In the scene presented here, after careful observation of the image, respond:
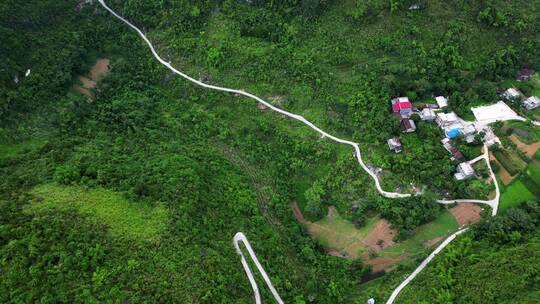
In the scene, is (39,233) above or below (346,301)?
above

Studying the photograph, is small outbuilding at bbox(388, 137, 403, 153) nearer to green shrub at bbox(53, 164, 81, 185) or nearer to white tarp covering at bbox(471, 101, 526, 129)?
white tarp covering at bbox(471, 101, 526, 129)

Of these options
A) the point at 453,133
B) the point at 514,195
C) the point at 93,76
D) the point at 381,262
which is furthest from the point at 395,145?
the point at 93,76

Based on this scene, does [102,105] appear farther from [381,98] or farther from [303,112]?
[381,98]

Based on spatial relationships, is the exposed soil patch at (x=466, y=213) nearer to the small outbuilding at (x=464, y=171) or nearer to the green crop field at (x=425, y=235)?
the green crop field at (x=425, y=235)

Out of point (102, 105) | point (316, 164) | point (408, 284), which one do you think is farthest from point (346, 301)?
point (102, 105)

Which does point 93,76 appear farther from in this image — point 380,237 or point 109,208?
point 380,237

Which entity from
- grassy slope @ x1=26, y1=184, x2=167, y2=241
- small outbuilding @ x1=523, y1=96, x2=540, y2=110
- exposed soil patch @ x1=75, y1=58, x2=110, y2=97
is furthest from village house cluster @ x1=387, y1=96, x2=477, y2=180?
exposed soil patch @ x1=75, y1=58, x2=110, y2=97
